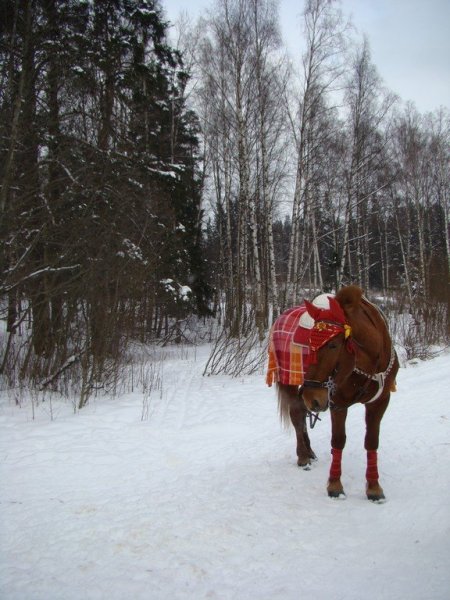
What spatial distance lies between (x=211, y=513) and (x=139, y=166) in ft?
30.9

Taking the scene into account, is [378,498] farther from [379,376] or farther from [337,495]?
[379,376]

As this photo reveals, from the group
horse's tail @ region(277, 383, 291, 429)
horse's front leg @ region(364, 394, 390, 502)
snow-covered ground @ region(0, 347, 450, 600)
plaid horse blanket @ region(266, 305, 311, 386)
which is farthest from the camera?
horse's tail @ region(277, 383, 291, 429)

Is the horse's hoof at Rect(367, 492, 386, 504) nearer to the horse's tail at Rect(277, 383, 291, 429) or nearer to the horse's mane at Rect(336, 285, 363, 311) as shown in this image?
the horse's tail at Rect(277, 383, 291, 429)

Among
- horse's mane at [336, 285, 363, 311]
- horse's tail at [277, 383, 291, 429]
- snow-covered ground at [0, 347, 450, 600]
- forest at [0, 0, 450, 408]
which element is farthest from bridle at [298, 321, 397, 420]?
forest at [0, 0, 450, 408]

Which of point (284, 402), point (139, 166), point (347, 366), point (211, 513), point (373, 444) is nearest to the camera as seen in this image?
point (347, 366)

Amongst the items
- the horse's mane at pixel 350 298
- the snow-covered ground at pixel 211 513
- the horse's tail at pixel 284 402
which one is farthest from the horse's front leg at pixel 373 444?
the horse's tail at pixel 284 402

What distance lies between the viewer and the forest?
242 inches

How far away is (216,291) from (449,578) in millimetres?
15630

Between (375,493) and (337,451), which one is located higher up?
(337,451)

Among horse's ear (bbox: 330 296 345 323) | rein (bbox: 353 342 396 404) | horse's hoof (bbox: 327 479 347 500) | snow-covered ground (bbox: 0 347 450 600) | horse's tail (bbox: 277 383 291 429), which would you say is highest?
horse's ear (bbox: 330 296 345 323)

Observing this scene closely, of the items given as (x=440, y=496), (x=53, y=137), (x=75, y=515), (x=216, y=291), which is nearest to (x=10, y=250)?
(x=53, y=137)

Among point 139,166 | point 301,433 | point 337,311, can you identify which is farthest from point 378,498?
point 139,166

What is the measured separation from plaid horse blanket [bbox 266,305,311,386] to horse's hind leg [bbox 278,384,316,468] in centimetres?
17

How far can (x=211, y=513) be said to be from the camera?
282cm
